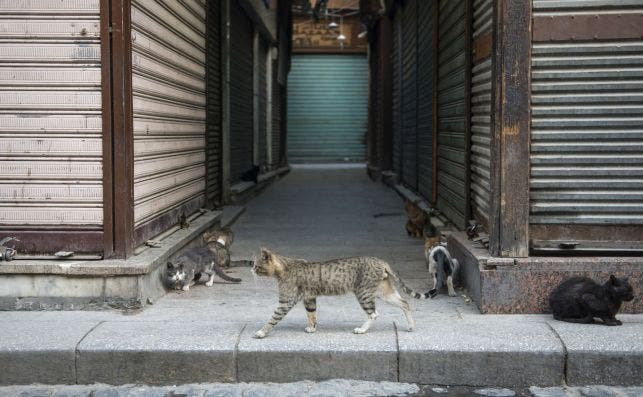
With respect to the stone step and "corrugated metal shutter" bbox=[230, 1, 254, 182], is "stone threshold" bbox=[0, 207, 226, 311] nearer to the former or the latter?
the stone step

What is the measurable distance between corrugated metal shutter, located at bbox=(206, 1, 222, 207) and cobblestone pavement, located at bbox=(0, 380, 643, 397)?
5.86 metres

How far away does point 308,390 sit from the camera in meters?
5.08

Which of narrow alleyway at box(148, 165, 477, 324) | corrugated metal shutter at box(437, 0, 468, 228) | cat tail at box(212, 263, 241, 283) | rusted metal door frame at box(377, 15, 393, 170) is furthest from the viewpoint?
rusted metal door frame at box(377, 15, 393, 170)

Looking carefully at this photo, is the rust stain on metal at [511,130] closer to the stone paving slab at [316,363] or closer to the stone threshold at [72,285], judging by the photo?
the stone paving slab at [316,363]

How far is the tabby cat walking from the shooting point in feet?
18.6

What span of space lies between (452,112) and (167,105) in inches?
146

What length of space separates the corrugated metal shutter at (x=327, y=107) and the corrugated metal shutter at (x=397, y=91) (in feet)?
38.3

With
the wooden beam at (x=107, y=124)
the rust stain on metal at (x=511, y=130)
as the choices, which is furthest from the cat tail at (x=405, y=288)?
the wooden beam at (x=107, y=124)

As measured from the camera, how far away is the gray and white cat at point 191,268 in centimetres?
722

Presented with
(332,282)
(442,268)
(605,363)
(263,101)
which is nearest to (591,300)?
(605,363)

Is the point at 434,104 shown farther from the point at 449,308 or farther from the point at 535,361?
the point at 535,361

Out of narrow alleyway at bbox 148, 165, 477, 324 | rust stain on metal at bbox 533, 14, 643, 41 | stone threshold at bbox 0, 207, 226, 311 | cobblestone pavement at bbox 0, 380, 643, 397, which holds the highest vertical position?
rust stain on metal at bbox 533, 14, 643, 41

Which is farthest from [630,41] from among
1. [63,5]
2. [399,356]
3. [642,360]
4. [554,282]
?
[63,5]

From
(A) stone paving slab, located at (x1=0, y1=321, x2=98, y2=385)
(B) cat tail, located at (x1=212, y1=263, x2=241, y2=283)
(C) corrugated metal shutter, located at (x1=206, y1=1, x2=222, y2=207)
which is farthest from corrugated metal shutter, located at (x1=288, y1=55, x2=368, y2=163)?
(A) stone paving slab, located at (x1=0, y1=321, x2=98, y2=385)
